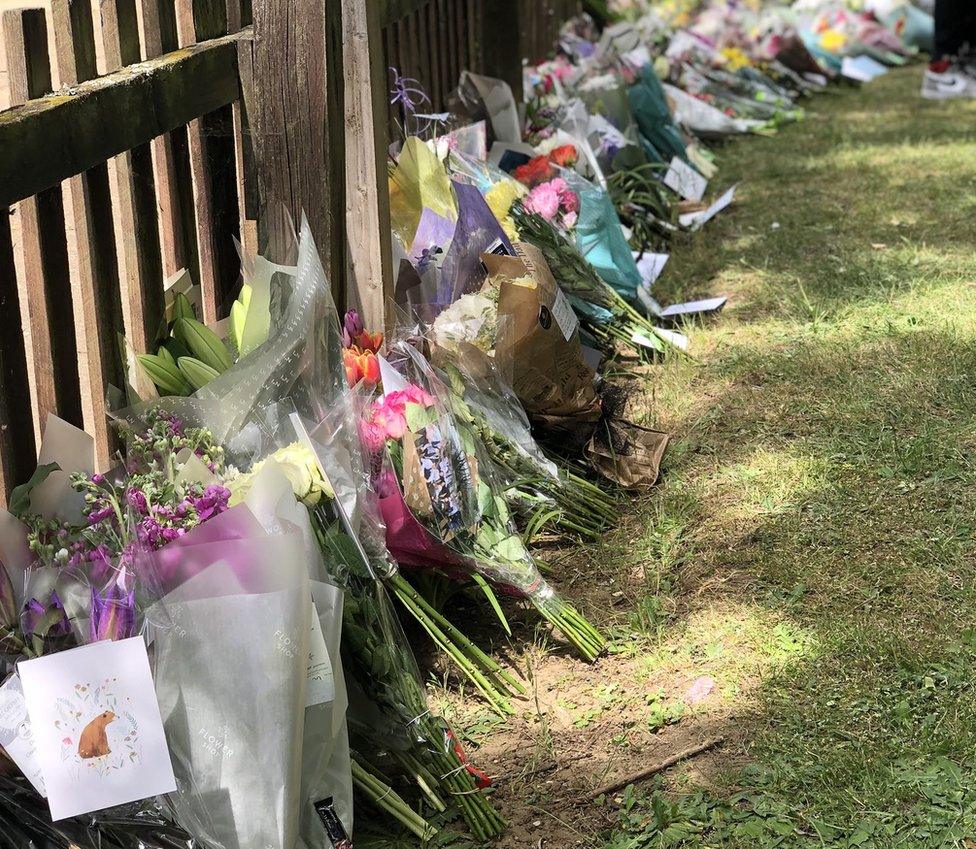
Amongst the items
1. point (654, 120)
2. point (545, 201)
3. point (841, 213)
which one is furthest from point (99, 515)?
point (654, 120)

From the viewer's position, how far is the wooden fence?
2037mm

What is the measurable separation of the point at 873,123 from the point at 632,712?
18.2 feet

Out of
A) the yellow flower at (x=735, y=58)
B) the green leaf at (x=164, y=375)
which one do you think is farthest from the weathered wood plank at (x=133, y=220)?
the yellow flower at (x=735, y=58)

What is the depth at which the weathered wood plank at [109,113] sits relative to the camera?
189cm

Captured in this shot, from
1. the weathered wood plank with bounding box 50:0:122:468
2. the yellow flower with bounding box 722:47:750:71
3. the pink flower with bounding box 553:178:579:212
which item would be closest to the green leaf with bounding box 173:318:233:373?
the weathered wood plank with bounding box 50:0:122:468

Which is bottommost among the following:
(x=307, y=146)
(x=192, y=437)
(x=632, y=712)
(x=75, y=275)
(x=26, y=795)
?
(x=632, y=712)

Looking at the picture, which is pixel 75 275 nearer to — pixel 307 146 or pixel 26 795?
pixel 307 146

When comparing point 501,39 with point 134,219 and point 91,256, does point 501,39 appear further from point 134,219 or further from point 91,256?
point 91,256

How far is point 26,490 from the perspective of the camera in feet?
6.49

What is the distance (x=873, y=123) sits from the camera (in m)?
6.94

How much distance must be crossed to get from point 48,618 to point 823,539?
1.71 m

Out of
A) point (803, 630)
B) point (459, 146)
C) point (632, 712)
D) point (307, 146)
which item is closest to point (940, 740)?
point (803, 630)

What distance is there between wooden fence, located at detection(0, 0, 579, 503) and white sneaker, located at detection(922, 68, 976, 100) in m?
5.74

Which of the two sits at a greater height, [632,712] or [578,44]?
[578,44]
